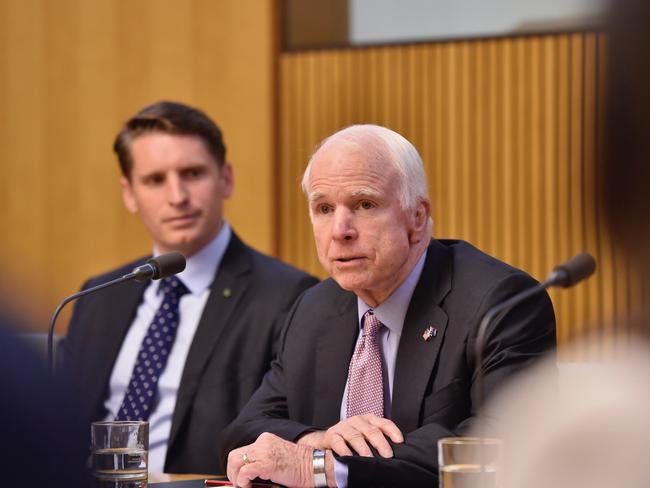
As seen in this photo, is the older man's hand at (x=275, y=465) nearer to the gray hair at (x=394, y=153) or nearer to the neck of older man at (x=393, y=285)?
the neck of older man at (x=393, y=285)

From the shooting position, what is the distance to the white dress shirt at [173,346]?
368 centimetres

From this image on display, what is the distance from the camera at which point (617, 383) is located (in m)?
0.92

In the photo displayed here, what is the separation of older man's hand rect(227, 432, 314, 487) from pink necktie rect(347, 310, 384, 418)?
35 centimetres

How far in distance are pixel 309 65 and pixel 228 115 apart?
0.62 metres

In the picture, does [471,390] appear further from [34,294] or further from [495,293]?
[34,294]

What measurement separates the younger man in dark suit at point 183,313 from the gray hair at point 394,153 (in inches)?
43.7

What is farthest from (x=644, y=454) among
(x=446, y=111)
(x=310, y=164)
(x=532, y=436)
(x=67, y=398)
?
(x=446, y=111)

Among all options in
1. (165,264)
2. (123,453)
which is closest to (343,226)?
(165,264)

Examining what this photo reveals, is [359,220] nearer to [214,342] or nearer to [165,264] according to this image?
[165,264]

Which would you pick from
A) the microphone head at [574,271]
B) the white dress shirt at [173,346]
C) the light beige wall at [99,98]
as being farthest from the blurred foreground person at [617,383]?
the light beige wall at [99,98]

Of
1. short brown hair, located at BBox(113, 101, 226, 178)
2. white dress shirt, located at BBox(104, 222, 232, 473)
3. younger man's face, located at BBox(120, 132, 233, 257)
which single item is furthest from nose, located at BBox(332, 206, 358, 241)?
short brown hair, located at BBox(113, 101, 226, 178)

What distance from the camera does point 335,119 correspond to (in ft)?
22.6

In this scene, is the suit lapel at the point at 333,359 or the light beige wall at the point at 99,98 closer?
the suit lapel at the point at 333,359

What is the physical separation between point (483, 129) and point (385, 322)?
12.7 feet
